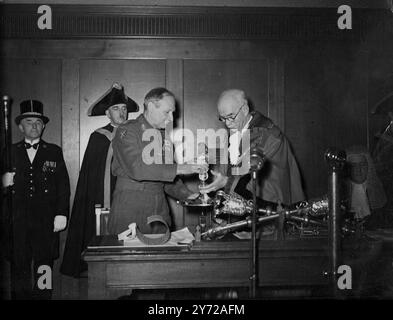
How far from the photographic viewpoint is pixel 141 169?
1.59 meters

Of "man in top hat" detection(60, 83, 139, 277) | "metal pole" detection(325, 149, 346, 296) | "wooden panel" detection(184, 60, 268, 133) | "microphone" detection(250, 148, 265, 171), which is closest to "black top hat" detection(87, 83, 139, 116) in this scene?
"man in top hat" detection(60, 83, 139, 277)

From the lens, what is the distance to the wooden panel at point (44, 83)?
2.02 m

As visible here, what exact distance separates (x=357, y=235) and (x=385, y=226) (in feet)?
1.33

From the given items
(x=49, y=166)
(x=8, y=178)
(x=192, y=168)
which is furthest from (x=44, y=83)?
(x=192, y=168)

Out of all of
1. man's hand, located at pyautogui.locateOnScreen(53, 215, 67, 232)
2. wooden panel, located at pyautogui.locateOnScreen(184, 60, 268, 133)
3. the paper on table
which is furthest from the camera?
wooden panel, located at pyautogui.locateOnScreen(184, 60, 268, 133)

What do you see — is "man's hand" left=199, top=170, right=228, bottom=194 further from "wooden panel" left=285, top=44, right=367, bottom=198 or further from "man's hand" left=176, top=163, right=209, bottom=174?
"wooden panel" left=285, top=44, right=367, bottom=198

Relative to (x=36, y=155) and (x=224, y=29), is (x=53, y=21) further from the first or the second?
(x=224, y=29)

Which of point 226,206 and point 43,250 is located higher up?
point 226,206

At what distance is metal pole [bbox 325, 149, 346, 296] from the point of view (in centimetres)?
112

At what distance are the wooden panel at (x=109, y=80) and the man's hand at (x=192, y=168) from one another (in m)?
0.64

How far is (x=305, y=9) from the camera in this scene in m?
2.02
